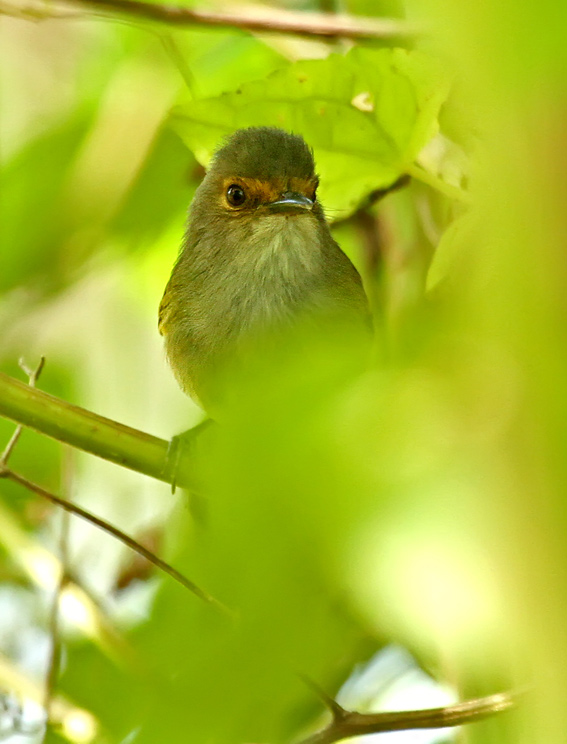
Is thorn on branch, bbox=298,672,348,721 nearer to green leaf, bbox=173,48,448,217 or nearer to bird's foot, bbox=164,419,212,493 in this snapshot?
bird's foot, bbox=164,419,212,493

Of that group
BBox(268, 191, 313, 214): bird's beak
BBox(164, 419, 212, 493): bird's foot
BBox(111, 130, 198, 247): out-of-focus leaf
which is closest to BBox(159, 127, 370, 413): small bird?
BBox(268, 191, 313, 214): bird's beak

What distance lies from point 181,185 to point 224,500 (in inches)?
139

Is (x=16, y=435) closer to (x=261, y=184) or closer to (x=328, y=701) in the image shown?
(x=328, y=701)

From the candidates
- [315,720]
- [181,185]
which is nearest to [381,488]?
[315,720]

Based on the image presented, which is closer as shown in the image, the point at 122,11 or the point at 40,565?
the point at 122,11

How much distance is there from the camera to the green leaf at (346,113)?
2.53 meters

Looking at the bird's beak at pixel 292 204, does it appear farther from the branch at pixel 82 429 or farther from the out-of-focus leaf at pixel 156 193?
the branch at pixel 82 429

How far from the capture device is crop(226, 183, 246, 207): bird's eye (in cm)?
422

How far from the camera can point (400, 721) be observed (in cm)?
167

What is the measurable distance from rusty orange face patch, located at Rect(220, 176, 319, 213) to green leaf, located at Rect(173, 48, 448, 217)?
1.15 meters

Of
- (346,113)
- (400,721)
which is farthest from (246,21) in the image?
(400,721)

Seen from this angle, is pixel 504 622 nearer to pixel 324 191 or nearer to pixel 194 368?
pixel 324 191

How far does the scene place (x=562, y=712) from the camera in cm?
54

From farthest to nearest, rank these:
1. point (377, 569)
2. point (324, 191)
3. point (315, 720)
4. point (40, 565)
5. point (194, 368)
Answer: point (194, 368) → point (40, 565) → point (324, 191) → point (315, 720) → point (377, 569)
